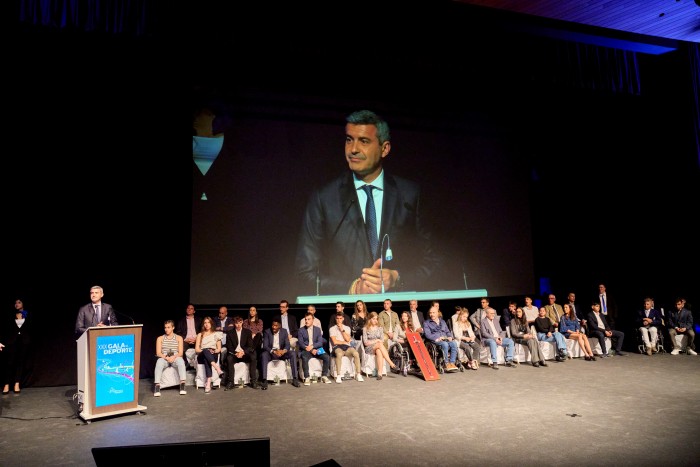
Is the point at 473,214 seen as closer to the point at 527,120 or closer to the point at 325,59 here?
the point at 527,120

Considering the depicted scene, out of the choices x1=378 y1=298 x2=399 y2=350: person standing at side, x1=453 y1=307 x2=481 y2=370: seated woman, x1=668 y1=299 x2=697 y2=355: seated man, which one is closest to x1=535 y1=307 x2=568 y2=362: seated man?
x1=453 y1=307 x2=481 y2=370: seated woman

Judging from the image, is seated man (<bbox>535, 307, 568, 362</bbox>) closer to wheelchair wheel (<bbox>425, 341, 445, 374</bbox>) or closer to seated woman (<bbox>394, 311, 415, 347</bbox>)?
wheelchair wheel (<bbox>425, 341, 445, 374</bbox>)

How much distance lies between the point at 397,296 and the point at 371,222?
138 cm

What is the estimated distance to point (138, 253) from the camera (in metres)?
7.55

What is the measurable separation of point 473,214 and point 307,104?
147 inches

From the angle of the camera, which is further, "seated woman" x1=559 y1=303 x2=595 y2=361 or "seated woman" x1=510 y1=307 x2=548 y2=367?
"seated woman" x1=559 y1=303 x2=595 y2=361

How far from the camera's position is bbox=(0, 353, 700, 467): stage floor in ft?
12.6

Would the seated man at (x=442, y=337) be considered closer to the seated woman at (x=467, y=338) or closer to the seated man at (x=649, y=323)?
the seated woman at (x=467, y=338)

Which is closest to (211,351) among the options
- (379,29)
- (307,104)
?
(307,104)

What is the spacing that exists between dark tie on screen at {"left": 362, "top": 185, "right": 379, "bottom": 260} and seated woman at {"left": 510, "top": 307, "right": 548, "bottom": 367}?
273 centimetres

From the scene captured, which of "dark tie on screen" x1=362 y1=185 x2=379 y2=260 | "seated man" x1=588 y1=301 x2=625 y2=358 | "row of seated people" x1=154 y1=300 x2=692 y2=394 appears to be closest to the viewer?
"row of seated people" x1=154 y1=300 x2=692 y2=394

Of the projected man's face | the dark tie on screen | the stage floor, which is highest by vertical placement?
the projected man's face

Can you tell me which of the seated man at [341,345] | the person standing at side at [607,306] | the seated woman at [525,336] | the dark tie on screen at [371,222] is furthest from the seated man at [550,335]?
the seated man at [341,345]

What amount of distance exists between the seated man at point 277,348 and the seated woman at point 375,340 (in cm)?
119
